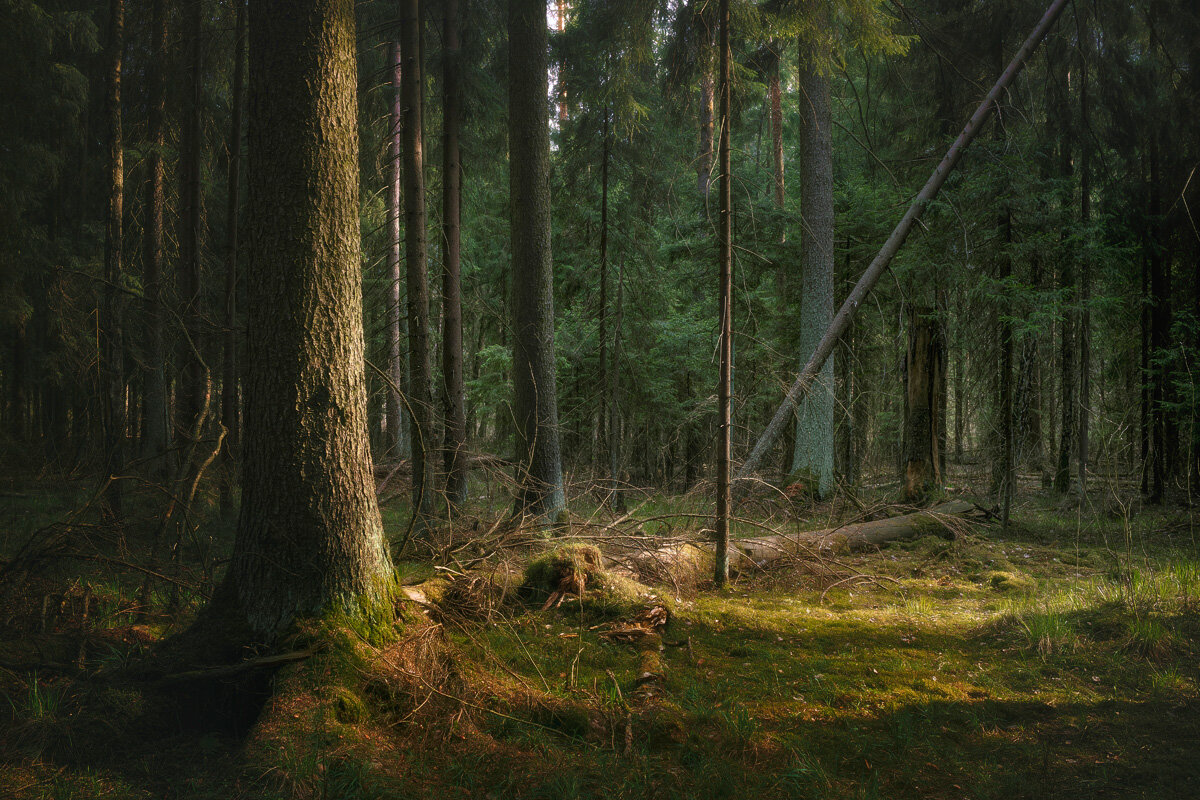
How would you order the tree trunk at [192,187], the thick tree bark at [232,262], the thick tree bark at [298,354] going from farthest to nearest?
the tree trunk at [192,187] → the thick tree bark at [232,262] → the thick tree bark at [298,354]

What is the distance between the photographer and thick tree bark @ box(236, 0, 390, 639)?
369 cm

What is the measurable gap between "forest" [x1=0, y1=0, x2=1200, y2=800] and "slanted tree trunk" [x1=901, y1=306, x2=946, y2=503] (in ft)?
0.20

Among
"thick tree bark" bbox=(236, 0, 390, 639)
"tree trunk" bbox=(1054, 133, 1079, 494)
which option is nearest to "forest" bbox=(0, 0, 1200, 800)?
"thick tree bark" bbox=(236, 0, 390, 639)

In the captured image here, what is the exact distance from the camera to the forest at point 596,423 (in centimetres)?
340

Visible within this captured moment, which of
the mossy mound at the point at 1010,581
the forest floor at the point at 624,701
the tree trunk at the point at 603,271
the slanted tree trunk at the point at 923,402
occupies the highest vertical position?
the tree trunk at the point at 603,271

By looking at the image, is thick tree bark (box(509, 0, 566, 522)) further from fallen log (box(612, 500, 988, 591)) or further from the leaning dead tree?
the leaning dead tree

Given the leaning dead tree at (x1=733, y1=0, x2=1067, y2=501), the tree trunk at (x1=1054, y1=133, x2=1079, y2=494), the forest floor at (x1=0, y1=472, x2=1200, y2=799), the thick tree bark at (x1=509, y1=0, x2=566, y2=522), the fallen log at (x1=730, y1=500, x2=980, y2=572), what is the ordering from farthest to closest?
the tree trunk at (x1=1054, y1=133, x2=1079, y2=494) → the leaning dead tree at (x1=733, y1=0, x2=1067, y2=501) → the thick tree bark at (x1=509, y1=0, x2=566, y2=522) → the fallen log at (x1=730, y1=500, x2=980, y2=572) → the forest floor at (x1=0, y1=472, x2=1200, y2=799)

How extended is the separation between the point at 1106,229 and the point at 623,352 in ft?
27.5

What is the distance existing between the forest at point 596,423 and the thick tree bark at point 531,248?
46 millimetres

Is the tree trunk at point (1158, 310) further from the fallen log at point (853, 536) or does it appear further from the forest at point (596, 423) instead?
the fallen log at point (853, 536)

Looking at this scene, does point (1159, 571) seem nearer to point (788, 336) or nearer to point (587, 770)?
point (587, 770)

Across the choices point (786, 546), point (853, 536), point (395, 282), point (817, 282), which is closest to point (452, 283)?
point (395, 282)

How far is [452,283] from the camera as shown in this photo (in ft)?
27.6

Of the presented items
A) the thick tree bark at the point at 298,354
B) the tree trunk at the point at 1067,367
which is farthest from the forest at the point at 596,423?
the tree trunk at the point at 1067,367
